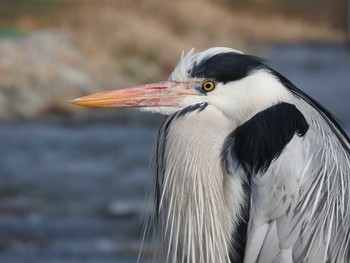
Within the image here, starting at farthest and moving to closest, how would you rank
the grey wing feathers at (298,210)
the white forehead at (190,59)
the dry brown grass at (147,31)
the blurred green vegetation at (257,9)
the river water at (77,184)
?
the blurred green vegetation at (257,9) < the dry brown grass at (147,31) < the river water at (77,184) < the white forehead at (190,59) < the grey wing feathers at (298,210)

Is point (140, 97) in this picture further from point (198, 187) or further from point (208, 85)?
point (198, 187)

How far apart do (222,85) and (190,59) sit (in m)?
0.20

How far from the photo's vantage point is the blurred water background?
1102 centimetres

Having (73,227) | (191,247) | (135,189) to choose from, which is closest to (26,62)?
(135,189)

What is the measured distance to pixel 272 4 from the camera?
43.8 metres

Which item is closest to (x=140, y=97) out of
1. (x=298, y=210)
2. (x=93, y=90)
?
(x=298, y=210)

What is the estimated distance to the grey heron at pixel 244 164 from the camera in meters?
4.12

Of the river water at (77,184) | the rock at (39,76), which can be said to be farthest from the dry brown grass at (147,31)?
the river water at (77,184)

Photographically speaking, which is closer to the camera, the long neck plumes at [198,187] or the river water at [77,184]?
the long neck plumes at [198,187]

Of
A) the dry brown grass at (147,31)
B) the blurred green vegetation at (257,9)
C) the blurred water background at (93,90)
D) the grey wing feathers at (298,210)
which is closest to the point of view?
the grey wing feathers at (298,210)

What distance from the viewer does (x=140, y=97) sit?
4.34m

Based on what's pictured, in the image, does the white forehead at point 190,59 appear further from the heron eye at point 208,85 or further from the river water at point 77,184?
the river water at point 77,184

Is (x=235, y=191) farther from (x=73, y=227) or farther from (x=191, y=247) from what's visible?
(x=73, y=227)

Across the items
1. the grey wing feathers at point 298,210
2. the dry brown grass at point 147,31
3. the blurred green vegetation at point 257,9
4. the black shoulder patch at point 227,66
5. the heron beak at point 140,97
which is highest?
the blurred green vegetation at point 257,9
